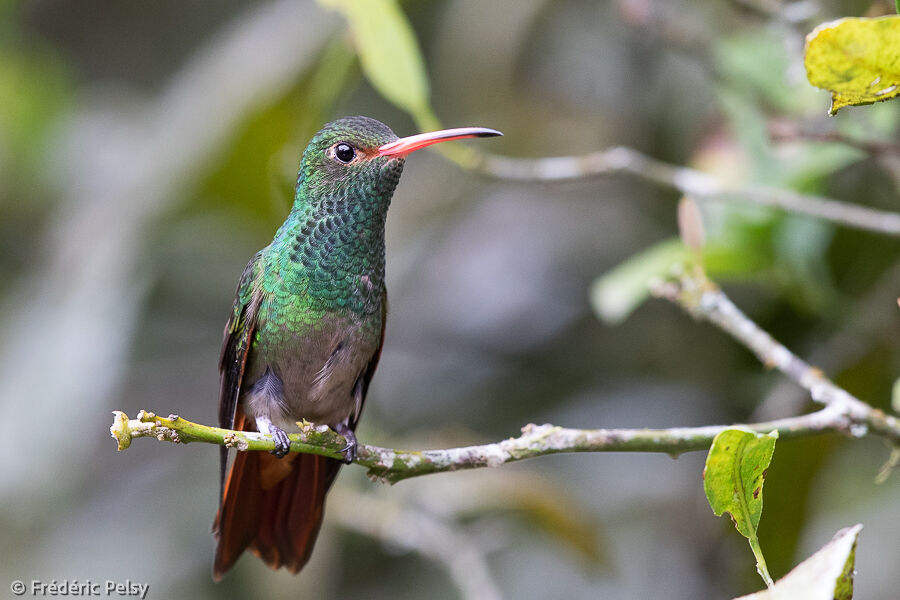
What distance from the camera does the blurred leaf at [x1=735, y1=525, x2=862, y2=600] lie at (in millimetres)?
961

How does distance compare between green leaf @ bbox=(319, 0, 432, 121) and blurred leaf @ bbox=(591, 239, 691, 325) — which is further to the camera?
blurred leaf @ bbox=(591, 239, 691, 325)

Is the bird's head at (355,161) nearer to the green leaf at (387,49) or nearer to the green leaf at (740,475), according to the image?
the green leaf at (387,49)

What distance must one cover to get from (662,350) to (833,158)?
1161mm

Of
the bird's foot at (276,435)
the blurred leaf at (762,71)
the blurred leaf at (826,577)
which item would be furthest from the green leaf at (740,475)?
the blurred leaf at (762,71)

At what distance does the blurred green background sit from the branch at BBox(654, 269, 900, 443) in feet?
1.19

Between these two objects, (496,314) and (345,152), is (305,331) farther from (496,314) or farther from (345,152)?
(496,314)

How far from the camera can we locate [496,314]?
3.64 m

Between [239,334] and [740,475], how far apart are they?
1096mm

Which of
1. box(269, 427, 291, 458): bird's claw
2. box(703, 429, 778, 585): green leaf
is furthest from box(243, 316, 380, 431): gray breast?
box(703, 429, 778, 585): green leaf

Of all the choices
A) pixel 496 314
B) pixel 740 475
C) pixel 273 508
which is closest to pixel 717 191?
pixel 740 475

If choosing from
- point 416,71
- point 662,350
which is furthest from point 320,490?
point 662,350

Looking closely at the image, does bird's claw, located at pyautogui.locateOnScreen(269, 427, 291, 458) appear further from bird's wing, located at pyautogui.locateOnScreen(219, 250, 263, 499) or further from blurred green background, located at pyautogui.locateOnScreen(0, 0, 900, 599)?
blurred green background, located at pyautogui.locateOnScreen(0, 0, 900, 599)

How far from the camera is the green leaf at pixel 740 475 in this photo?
1144 mm

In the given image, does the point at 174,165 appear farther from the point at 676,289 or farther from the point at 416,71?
the point at 676,289
